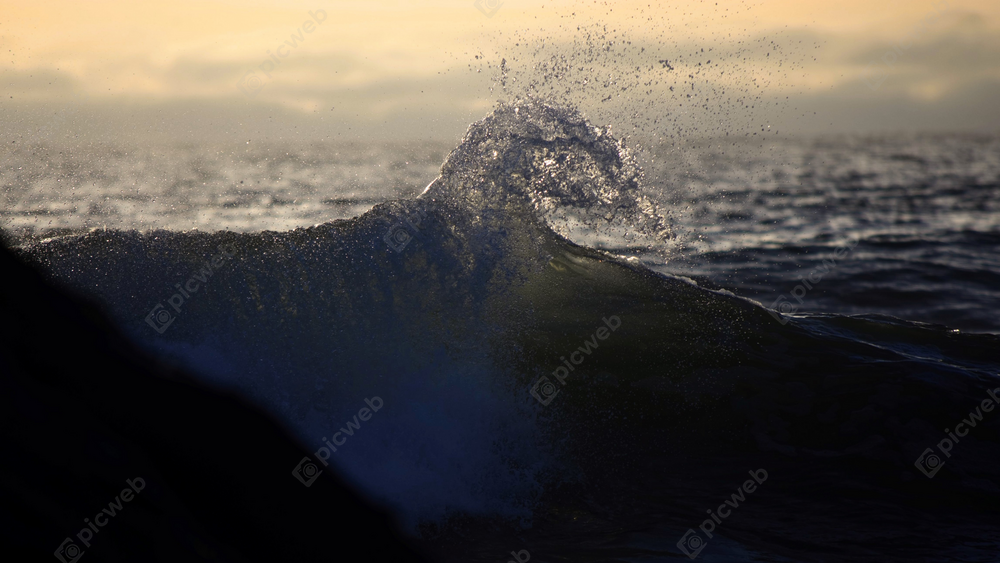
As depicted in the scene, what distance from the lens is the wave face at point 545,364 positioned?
15.1ft

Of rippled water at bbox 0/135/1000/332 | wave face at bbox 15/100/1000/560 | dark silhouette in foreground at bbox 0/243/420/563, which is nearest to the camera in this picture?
dark silhouette in foreground at bbox 0/243/420/563

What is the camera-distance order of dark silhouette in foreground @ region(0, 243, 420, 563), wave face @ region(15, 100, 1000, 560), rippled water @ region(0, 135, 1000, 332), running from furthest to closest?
rippled water @ region(0, 135, 1000, 332), wave face @ region(15, 100, 1000, 560), dark silhouette in foreground @ region(0, 243, 420, 563)

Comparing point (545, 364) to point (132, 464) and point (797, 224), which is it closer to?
point (132, 464)

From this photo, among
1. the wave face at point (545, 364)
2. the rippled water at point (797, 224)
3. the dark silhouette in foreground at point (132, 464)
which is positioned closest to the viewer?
the dark silhouette in foreground at point (132, 464)

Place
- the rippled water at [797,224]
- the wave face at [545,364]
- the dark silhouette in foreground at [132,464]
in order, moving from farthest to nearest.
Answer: the rippled water at [797,224] → the wave face at [545,364] → the dark silhouette in foreground at [132,464]

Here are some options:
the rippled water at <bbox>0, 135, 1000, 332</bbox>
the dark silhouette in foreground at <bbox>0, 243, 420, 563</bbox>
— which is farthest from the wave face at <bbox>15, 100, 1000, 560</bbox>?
the rippled water at <bbox>0, 135, 1000, 332</bbox>

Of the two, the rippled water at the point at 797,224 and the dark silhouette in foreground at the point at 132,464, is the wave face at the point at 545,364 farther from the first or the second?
the rippled water at the point at 797,224

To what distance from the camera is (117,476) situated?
10.9ft

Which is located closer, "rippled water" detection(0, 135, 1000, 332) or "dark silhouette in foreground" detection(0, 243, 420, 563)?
"dark silhouette in foreground" detection(0, 243, 420, 563)

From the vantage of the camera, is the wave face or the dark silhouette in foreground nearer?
the dark silhouette in foreground

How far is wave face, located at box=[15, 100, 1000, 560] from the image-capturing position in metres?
4.59

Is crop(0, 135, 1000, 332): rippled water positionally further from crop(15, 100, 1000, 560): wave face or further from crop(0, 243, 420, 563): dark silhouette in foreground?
crop(0, 243, 420, 563): dark silhouette in foreground

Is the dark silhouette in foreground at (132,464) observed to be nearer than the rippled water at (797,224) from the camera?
Yes

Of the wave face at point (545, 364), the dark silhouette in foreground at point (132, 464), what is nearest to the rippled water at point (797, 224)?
the wave face at point (545, 364)
